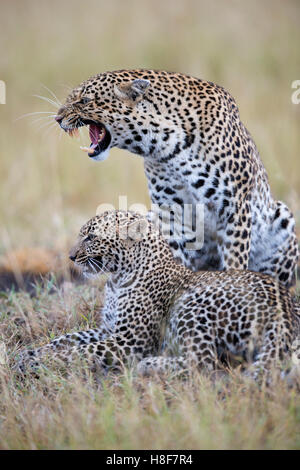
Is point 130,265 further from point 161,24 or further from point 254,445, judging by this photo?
point 161,24

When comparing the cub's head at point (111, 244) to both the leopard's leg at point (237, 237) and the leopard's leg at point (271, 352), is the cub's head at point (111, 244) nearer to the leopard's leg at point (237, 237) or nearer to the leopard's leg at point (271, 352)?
the leopard's leg at point (237, 237)

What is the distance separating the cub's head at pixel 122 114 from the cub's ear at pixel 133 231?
755mm

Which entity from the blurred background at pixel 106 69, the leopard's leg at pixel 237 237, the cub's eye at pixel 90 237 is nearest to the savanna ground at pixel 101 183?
the blurred background at pixel 106 69

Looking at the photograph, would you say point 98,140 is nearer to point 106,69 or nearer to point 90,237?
point 90,237

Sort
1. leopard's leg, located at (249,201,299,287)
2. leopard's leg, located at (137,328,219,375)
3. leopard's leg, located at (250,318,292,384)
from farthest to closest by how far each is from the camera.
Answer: leopard's leg, located at (249,201,299,287) < leopard's leg, located at (137,328,219,375) < leopard's leg, located at (250,318,292,384)

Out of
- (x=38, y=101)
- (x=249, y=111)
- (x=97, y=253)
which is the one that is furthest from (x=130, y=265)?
(x=38, y=101)

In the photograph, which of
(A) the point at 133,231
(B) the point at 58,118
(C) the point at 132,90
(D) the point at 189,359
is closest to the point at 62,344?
(A) the point at 133,231

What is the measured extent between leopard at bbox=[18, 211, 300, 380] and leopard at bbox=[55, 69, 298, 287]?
25.4 inches

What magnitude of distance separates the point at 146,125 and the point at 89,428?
297 centimetres

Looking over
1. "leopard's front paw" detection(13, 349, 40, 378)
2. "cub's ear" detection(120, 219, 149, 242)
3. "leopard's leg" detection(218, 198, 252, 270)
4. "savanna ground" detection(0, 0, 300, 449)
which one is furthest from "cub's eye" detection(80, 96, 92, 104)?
"leopard's front paw" detection(13, 349, 40, 378)

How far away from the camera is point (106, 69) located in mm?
15430

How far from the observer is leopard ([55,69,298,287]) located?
6152 mm

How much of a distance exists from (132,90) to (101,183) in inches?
284

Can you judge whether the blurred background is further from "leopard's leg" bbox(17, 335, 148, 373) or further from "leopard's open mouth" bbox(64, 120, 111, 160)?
"leopard's leg" bbox(17, 335, 148, 373)
